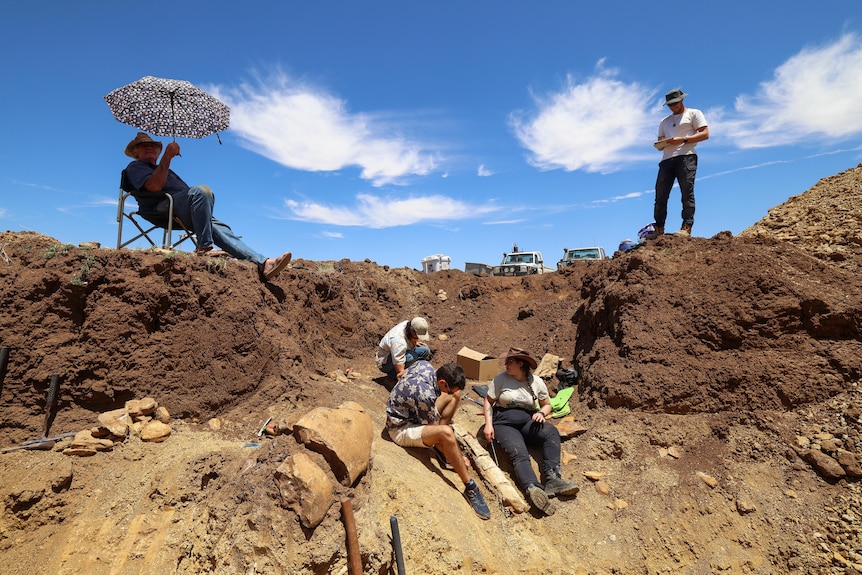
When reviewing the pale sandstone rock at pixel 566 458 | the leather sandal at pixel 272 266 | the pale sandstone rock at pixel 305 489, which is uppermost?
the leather sandal at pixel 272 266

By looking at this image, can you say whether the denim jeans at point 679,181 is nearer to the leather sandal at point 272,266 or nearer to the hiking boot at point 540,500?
the hiking boot at point 540,500

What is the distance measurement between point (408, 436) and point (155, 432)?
2.29 m

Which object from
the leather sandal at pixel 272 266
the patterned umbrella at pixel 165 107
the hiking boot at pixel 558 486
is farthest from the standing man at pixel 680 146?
the patterned umbrella at pixel 165 107

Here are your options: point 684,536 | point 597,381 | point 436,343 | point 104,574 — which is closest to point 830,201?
point 597,381

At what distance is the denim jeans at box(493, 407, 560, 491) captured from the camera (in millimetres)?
4516

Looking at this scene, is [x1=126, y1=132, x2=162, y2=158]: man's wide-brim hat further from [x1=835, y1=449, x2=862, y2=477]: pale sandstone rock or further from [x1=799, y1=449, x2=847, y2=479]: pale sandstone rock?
[x1=835, y1=449, x2=862, y2=477]: pale sandstone rock

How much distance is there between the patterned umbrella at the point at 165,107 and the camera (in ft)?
18.2

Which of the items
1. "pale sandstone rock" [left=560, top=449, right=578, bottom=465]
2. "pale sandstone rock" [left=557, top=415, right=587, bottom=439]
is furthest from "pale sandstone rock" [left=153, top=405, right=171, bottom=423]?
"pale sandstone rock" [left=557, top=415, right=587, bottom=439]

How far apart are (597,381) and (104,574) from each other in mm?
5205

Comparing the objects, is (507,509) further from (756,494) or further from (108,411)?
(108,411)

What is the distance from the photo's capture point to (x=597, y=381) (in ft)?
18.7

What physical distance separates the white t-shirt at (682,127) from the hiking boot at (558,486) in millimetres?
4823

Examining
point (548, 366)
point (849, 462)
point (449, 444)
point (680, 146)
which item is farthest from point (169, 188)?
point (849, 462)

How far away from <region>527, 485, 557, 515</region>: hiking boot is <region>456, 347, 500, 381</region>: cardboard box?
2.78 meters
